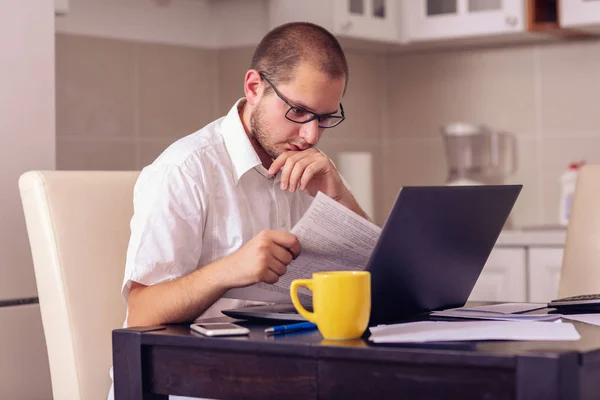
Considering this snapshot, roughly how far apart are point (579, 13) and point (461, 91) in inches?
25.0

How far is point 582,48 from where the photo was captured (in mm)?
3369

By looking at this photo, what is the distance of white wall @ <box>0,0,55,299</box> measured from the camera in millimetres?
2008

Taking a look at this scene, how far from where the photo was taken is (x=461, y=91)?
360 centimetres

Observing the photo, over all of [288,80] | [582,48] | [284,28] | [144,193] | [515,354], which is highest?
[582,48]

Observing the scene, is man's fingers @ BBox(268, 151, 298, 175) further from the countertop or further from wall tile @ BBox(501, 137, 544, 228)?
wall tile @ BBox(501, 137, 544, 228)

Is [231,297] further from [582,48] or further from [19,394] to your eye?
[582,48]

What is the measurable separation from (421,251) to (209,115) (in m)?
2.24

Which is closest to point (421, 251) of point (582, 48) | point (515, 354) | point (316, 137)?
point (515, 354)

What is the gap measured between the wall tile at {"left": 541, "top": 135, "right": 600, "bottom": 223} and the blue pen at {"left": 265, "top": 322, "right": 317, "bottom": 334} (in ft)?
7.59

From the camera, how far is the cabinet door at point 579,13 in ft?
9.99

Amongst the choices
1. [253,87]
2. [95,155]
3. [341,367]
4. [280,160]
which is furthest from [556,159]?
[341,367]

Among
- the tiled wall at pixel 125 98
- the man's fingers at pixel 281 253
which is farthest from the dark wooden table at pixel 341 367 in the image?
the tiled wall at pixel 125 98

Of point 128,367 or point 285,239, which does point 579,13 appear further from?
point 128,367

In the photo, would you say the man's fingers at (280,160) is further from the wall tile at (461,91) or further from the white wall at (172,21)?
the wall tile at (461,91)
